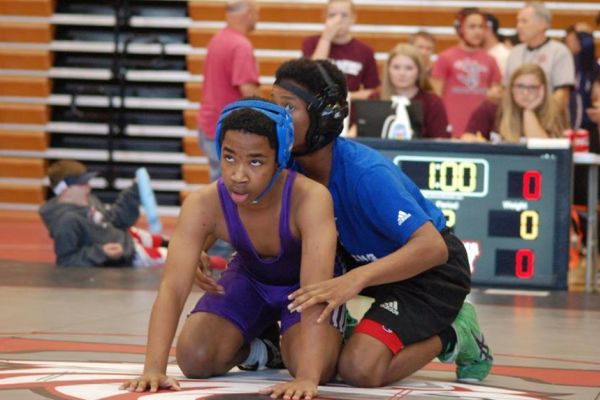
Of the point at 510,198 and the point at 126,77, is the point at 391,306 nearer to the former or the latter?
the point at 510,198

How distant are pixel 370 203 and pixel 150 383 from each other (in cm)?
99

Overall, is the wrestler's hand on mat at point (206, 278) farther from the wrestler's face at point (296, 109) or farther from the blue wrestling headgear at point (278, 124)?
the wrestler's face at point (296, 109)

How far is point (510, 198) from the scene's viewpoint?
8.38m

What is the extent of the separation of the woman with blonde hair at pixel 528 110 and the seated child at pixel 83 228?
8.16 ft

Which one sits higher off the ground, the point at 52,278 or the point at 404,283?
the point at 404,283

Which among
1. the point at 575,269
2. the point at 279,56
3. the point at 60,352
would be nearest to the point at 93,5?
the point at 279,56

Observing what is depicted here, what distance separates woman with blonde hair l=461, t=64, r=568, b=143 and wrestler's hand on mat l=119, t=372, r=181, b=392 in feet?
16.8

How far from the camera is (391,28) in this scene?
13.7 meters

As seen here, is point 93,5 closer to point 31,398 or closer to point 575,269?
point 575,269

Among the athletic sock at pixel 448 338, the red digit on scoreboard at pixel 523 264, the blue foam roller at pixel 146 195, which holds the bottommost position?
the red digit on scoreboard at pixel 523 264

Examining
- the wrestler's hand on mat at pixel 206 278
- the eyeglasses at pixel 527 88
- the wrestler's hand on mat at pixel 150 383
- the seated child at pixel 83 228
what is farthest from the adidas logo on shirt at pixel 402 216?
the seated child at pixel 83 228

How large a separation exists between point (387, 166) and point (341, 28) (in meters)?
5.64

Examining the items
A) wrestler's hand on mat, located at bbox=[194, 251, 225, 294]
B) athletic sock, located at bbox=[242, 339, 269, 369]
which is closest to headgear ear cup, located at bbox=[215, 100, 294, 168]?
wrestler's hand on mat, located at bbox=[194, 251, 225, 294]

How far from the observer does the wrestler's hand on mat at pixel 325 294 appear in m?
3.98
